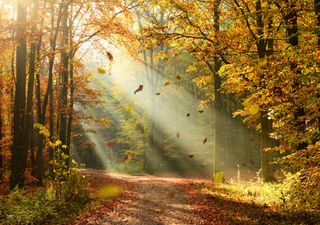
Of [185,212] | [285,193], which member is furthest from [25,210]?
[285,193]

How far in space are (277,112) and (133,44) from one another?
32.5 feet

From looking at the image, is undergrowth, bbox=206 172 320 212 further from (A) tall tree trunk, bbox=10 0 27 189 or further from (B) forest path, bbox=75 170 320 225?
(A) tall tree trunk, bbox=10 0 27 189

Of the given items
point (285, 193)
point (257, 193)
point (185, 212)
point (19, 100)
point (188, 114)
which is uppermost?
point (19, 100)

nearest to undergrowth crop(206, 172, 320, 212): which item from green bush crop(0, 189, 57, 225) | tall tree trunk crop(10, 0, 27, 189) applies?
green bush crop(0, 189, 57, 225)

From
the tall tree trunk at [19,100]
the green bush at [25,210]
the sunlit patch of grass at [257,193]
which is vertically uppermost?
the tall tree trunk at [19,100]

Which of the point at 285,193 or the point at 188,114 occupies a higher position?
the point at 188,114

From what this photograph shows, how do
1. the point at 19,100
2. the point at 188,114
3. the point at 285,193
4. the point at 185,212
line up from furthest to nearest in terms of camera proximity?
the point at 188,114, the point at 19,100, the point at 285,193, the point at 185,212

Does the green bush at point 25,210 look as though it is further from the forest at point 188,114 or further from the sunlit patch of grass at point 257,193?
the sunlit patch of grass at point 257,193

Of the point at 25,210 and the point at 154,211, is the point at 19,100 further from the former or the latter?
the point at 154,211

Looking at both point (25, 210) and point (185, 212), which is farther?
point (185, 212)

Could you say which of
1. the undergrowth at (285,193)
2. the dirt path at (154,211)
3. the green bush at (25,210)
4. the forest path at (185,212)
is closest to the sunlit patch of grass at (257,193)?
the undergrowth at (285,193)

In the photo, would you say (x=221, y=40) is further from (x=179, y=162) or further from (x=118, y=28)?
(x=179, y=162)

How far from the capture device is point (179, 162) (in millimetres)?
37469

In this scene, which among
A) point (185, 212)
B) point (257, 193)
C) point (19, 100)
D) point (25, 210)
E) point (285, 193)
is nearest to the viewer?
point (25, 210)
